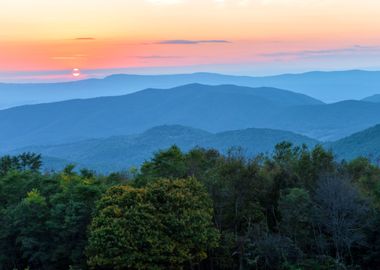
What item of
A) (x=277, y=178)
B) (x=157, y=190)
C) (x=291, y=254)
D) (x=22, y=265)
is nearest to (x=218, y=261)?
(x=291, y=254)

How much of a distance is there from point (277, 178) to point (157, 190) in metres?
9.93

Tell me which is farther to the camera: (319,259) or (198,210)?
(319,259)

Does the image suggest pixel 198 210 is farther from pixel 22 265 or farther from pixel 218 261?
pixel 22 265

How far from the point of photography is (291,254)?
2447cm

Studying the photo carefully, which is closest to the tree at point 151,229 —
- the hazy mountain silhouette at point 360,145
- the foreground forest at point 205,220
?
the foreground forest at point 205,220

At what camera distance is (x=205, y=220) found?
2244 centimetres

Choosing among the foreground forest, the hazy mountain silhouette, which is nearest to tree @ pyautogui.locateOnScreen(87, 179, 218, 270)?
the foreground forest

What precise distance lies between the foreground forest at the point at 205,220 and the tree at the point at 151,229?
0.05 metres

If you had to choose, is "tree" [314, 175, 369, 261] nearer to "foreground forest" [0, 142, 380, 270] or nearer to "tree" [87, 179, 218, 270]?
"foreground forest" [0, 142, 380, 270]

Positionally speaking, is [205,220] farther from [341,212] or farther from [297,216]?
[341,212]

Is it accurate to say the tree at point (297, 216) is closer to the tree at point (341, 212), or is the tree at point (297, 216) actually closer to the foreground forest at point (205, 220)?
the foreground forest at point (205, 220)

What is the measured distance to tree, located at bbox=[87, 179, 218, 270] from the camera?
21.0m

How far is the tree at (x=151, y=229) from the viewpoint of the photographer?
20969 mm

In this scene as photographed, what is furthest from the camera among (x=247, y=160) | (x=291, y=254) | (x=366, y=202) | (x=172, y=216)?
(x=247, y=160)
